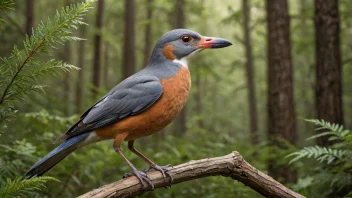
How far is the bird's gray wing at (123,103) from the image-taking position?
4230 mm

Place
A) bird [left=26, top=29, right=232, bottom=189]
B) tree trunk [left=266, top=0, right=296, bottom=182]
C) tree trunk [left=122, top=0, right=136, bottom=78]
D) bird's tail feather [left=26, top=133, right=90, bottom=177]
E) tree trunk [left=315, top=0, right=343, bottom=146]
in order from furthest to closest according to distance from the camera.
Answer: tree trunk [left=122, top=0, right=136, bottom=78] → tree trunk [left=266, top=0, right=296, bottom=182] → tree trunk [left=315, top=0, right=343, bottom=146] → bird [left=26, top=29, right=232, bottom=189] → bird's tail feather [left=26, top=133, right=90, bottom=177]

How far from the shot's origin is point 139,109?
166 inches

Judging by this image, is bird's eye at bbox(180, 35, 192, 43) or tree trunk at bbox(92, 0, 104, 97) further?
tree trunk at bbox(92, 0, 104, 97)

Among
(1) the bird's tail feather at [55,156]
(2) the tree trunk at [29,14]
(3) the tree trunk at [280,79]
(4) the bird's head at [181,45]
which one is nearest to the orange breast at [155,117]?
(1) the bird's tail feather at [55,156]

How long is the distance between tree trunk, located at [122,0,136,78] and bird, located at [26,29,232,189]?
341 inches

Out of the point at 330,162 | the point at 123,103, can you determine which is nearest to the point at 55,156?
the point at 123,103

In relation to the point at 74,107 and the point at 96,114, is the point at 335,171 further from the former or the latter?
the point at 74,107

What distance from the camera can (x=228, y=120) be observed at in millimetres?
31297

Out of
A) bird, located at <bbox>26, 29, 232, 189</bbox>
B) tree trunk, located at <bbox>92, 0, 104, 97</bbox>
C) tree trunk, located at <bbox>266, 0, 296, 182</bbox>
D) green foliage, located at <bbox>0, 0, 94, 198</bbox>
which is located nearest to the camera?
green foliage, located at <bbox>0, 0, 94, 198</bbox>

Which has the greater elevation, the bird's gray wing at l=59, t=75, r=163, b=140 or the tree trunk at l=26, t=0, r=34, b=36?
the tree trunk at l=26, t=0, r=34, b=36

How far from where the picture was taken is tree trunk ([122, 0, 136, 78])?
13.5 meters

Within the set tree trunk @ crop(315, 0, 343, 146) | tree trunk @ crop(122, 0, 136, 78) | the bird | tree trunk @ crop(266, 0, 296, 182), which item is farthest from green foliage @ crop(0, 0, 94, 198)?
tree trunk @ crop(122, 0, 136, 78)

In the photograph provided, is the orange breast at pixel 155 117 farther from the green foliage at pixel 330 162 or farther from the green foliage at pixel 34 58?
the green foliage at pixel 330 162

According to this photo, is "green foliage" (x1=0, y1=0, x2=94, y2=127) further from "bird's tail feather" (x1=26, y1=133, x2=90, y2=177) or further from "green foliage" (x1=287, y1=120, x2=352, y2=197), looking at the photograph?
"green foliage" (x1=287, y1=120, x2=352, y2=197)
